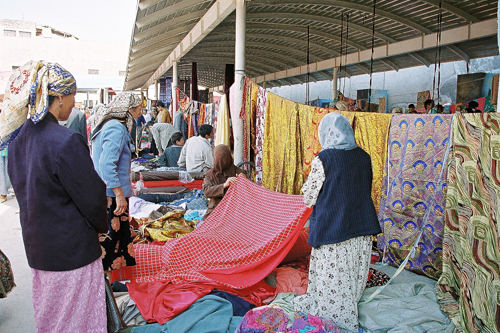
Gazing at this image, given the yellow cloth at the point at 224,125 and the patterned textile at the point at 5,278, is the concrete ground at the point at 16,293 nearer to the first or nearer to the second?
the patterned textile at the point at 5,278

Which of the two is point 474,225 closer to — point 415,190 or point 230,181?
point 415,190

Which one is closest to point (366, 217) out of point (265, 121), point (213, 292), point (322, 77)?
point (213, 292)

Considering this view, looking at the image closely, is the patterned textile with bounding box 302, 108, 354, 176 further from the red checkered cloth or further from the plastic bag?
the plastic bag

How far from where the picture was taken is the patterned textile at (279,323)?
2.54m

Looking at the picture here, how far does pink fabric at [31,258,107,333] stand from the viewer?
190 centimetres

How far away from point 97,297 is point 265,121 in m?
3.59

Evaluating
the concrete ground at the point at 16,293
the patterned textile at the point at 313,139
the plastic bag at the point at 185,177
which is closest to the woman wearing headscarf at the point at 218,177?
the patterned textile at the point at 313,139

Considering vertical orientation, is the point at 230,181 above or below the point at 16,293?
above

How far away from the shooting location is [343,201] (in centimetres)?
255

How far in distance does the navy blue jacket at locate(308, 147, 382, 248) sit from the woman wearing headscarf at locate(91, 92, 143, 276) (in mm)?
1540

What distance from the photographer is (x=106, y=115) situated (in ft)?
9.78

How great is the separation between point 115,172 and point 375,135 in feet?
8.44

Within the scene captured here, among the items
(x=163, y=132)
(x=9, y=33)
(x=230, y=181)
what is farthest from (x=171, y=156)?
(x=9, y=33)

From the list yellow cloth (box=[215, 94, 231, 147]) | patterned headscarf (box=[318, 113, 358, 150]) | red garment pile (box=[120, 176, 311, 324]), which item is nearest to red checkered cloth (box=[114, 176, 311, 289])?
red garment pile (box=[120, 176, 311, 324])
